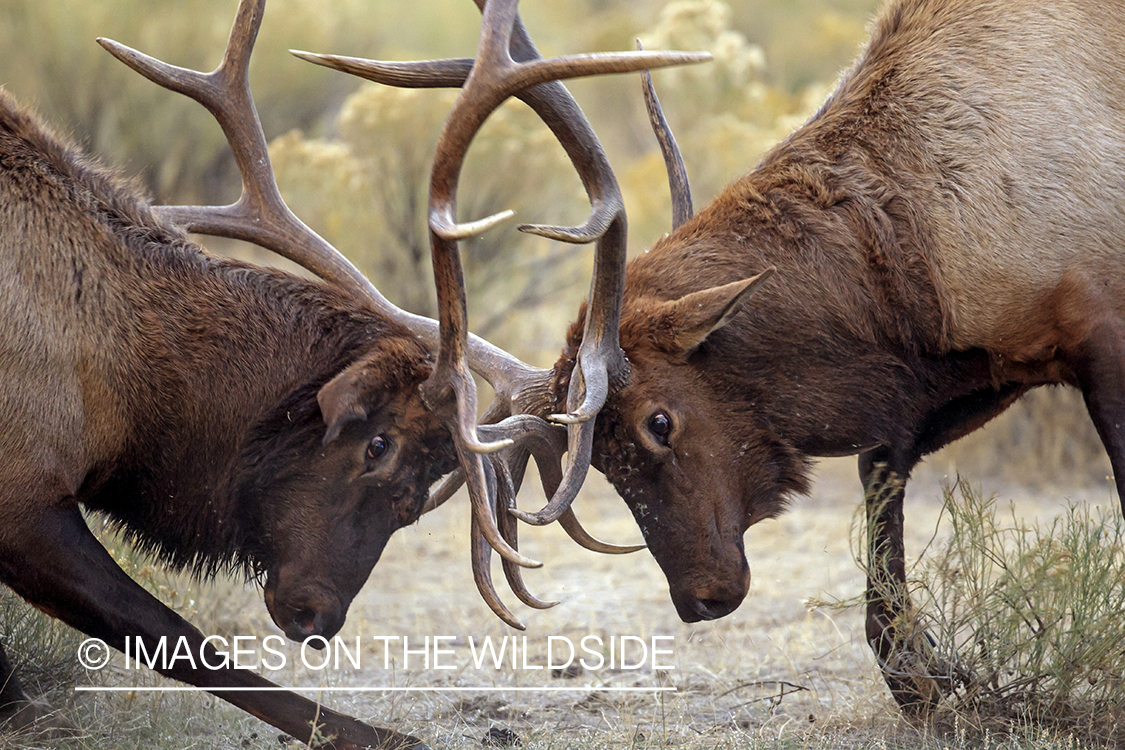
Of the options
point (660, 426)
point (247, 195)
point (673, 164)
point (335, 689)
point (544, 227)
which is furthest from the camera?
point (673, 164)

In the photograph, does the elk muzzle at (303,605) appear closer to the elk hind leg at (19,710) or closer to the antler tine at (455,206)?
the antler tine at (455,206)

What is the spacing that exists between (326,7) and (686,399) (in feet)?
34.4

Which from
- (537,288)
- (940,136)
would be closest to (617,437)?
(940,136)

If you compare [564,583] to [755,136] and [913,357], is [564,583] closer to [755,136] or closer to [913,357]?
[913,357]

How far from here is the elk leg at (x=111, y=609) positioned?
3.56 meters

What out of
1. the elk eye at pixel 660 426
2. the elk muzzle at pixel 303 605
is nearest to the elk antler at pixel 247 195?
the elk eye at pixel 660 426

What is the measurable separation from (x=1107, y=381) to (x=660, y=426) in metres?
1.37

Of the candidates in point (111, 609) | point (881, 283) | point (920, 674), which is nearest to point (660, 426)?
point (881, 283)

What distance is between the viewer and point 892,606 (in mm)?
4488

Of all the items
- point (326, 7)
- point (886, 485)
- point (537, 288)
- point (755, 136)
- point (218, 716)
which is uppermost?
point (326, 7)

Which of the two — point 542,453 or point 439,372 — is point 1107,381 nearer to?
point 542,453

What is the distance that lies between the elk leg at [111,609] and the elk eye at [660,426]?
4.13 ft

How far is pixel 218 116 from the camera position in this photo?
14.5ft

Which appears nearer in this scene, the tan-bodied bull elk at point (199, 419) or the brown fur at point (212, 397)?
the tan-bodied bull elk at point (199, 419)
